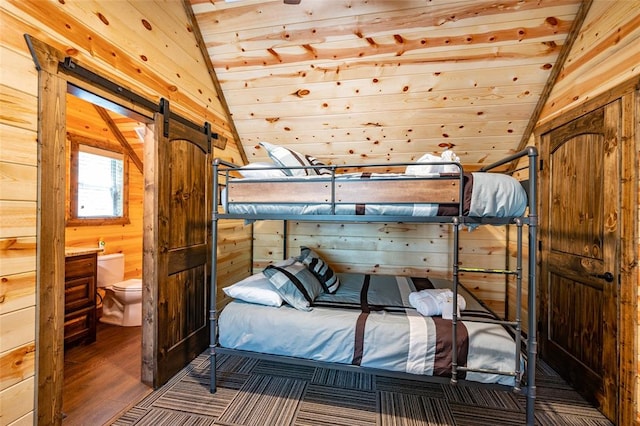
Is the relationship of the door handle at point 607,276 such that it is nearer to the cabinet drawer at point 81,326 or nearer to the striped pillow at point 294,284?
the striped pillow at point 294,284

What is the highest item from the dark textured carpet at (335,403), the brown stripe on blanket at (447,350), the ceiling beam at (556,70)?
the ceiling beam at (556,70)

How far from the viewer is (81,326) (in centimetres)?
250

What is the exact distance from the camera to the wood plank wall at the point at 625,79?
1.60m

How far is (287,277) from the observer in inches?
81.4

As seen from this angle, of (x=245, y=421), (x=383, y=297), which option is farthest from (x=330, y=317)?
(x=245, y=421)

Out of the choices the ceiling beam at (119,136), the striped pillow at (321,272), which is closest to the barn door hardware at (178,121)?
the striped pillow at (321,272)

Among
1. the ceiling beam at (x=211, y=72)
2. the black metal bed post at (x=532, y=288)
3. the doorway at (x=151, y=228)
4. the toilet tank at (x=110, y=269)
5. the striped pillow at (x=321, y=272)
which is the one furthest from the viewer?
the toilet tank at (x=110, y=269)

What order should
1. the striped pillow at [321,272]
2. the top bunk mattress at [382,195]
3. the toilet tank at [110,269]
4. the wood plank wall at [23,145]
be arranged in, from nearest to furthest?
the wood plank wall at [23,145] < the top bunk mattress at [382,195] < the striped pillow at [321,272] < the toilet tank at [110,269]

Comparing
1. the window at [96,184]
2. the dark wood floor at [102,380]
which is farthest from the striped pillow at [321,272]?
the window at [96,184]

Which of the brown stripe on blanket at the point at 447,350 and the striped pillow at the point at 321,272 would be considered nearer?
the brown stripe on blanket at the point at 447,350

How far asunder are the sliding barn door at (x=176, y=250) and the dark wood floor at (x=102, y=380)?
0.67 ft

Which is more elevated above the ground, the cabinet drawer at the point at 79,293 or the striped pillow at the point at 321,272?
the striped pillow at the point at 321,272

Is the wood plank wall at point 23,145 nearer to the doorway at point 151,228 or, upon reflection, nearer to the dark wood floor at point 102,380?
the doorway at point 151,228

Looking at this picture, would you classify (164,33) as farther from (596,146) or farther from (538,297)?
(538,297)
